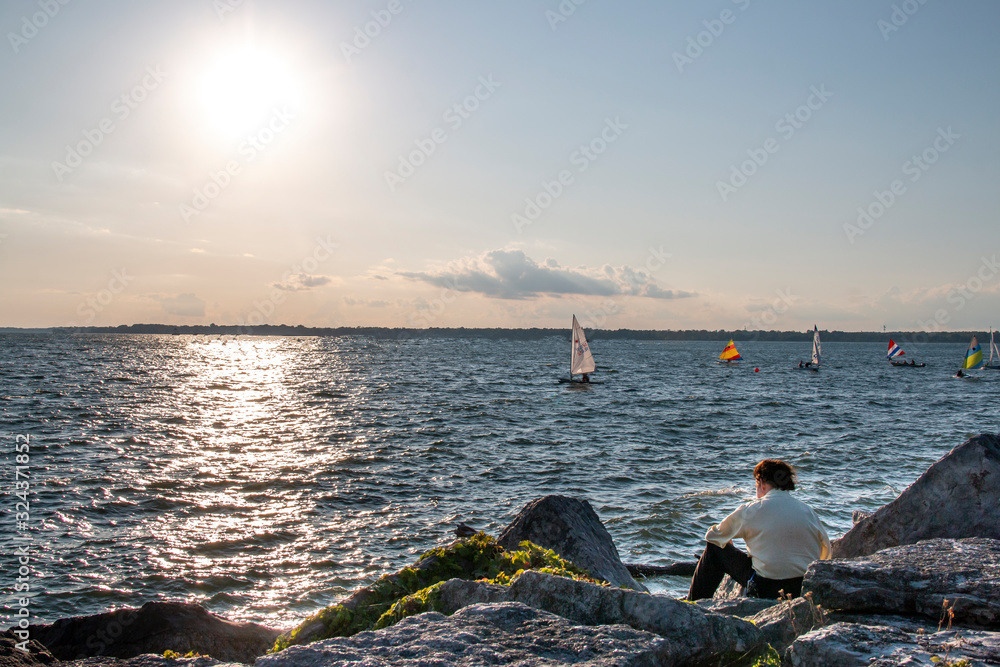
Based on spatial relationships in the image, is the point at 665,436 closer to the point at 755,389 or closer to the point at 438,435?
the point at 438,435

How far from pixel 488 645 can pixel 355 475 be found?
16.3m

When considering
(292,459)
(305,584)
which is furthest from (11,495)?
(305,584)

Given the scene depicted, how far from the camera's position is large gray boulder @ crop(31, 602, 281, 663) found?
6.30m

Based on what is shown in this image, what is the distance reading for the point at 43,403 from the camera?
119 ft

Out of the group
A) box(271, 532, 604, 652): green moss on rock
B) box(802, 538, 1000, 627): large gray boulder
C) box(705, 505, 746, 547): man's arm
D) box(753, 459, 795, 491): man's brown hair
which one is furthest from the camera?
box(753, 459, 795, 491): man's brown hair

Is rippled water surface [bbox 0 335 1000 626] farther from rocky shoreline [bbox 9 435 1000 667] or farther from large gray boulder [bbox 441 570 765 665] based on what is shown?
large gray boulder [bbox 441 570 765 665]

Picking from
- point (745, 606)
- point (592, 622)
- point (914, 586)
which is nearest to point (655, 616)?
point (592, 622)

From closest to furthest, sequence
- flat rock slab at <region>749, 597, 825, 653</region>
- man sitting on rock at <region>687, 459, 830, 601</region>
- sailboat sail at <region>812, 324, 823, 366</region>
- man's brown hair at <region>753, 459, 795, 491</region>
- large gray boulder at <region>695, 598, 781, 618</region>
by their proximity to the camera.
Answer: flat rock slab at <region>749, 597, 825, 653</region>, large gray boulder at <region>695, 598, 781, 618</region>, man sitting on rock at <region>687, 459, 830, 601</region>, man's brown hair at <region>753, 459, 795, 491</region>, sailboat sail at <region>812, 324, 823, 366</region>

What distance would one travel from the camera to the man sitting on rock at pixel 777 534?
611cm

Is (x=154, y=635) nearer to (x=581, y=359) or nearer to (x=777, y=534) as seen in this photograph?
(x=777, y=534)

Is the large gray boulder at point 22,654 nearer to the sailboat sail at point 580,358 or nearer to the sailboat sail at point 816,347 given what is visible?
the sailboat sail at point 580,358

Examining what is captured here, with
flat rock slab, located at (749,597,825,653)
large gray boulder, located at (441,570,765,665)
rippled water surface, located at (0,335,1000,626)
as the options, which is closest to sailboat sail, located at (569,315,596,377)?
rippled water surface, located at (0,335,1000,626)

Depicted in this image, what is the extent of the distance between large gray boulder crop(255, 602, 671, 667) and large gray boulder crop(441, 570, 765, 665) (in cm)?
33

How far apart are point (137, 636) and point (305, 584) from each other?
4.38 meters
